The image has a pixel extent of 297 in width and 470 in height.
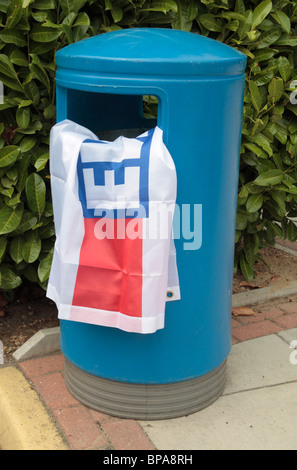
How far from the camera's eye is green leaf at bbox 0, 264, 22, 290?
9.65ft

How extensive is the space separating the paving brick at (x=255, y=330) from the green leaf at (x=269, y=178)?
29.9 inches

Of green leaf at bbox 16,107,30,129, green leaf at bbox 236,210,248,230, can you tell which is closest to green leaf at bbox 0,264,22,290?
green leaf at bbox 16,107,30,129

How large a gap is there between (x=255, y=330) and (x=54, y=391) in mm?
1136

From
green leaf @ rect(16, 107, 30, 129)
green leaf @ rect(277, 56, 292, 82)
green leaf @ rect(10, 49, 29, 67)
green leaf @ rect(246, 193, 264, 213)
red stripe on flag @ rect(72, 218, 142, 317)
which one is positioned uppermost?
green leaf @ rect(10, 49, 29, 67)

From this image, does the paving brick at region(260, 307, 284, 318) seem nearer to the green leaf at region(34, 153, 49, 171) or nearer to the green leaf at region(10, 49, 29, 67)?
the green leaf at region(34, 153, 49, 171)

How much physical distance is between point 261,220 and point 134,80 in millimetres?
1631

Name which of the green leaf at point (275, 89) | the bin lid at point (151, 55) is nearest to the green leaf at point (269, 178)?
the green leaf at point (275, 89)

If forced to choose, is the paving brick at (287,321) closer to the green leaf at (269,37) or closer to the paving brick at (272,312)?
the paving brick at (272,312)

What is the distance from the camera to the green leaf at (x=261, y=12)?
291 centimetres

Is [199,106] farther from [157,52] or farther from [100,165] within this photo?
[100,165]

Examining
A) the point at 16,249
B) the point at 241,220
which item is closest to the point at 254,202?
the point at 241,220

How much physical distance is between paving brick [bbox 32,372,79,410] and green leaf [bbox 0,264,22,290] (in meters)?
0.48

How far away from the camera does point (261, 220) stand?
3482 mm
